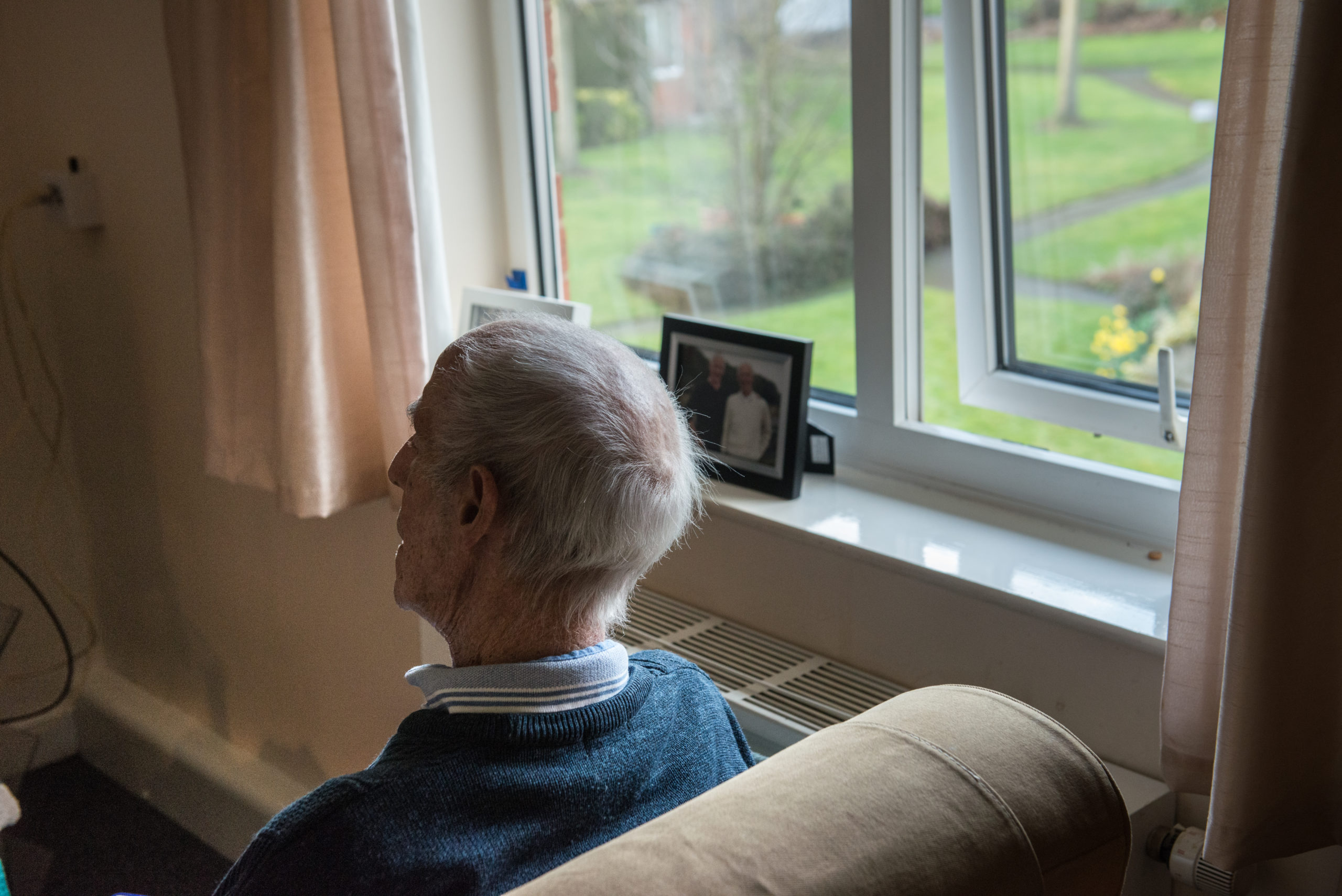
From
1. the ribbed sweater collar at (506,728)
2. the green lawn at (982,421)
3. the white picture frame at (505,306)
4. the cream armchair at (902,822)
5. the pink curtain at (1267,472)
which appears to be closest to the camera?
the cream armchair at (902,822)

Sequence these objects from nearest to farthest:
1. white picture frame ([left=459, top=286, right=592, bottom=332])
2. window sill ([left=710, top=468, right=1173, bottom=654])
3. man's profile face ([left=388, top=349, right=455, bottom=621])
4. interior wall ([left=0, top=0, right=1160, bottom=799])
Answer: man's profile face ([left=388, top=349, right=455, bottom=621])
window sill ([left=710, top=468, right=1173, bottom=654])
white picture frame ([left=459, top=286, right=592, bottom=332])
interior wall ([left=0, top=0, right=1160, bottom=799])

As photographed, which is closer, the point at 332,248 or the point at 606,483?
the point at 606,483

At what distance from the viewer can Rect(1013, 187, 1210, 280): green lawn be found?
144 centimetres

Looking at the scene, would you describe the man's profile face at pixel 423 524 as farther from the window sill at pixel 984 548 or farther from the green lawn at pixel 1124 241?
the green lawn at pixel 1124 241

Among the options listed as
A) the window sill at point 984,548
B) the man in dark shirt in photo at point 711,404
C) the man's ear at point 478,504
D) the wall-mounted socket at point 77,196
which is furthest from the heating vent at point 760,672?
the wall-mounted socket at point 77,196

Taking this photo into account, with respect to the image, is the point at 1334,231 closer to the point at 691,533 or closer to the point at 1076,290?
the point at 1076,290

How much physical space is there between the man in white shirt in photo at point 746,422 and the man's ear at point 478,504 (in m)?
0.74

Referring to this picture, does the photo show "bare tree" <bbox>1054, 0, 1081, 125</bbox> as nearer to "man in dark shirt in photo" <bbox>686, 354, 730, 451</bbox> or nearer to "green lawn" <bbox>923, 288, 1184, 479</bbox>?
"green lawn" <bbox>923, 288, 1184, 479</bbox>

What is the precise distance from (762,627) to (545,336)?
789 millimetres

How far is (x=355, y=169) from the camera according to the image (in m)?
1.66

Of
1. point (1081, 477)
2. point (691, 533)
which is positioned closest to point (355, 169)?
point (691, 533)

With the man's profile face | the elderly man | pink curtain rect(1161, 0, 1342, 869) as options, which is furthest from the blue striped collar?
pink curtain rect(1161, 0, 1342, 869)

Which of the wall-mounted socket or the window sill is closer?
the window sill

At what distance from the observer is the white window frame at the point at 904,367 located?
152 centimetres
